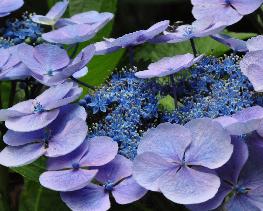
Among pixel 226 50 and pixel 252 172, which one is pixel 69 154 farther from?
pixel 226 50

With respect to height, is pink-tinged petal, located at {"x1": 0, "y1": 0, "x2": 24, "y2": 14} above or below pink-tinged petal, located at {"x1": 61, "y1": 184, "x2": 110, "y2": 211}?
above

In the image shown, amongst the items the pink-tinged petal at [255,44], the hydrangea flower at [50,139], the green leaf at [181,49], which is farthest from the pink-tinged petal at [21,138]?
the green leaf at [181,49]

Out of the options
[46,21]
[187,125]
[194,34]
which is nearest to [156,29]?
[194,34]

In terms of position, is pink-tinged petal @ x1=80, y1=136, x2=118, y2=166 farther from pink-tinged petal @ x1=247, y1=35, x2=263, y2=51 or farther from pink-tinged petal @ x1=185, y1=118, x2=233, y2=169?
pink-tinged petal @ x1=247, y1=35, x2=263, y2=51

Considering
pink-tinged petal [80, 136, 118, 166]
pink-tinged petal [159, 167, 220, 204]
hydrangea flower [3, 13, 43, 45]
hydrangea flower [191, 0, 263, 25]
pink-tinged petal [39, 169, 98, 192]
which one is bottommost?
hydrangea flower [3, 13, 43, 45]

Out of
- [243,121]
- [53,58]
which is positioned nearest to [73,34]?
[53,58]

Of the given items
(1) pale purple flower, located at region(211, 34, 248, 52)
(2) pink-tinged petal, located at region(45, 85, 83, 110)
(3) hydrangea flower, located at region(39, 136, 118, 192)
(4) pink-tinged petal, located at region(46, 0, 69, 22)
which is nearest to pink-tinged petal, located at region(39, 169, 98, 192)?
(3) hydrangea flower, located at region(39, 136, 118, 192)
